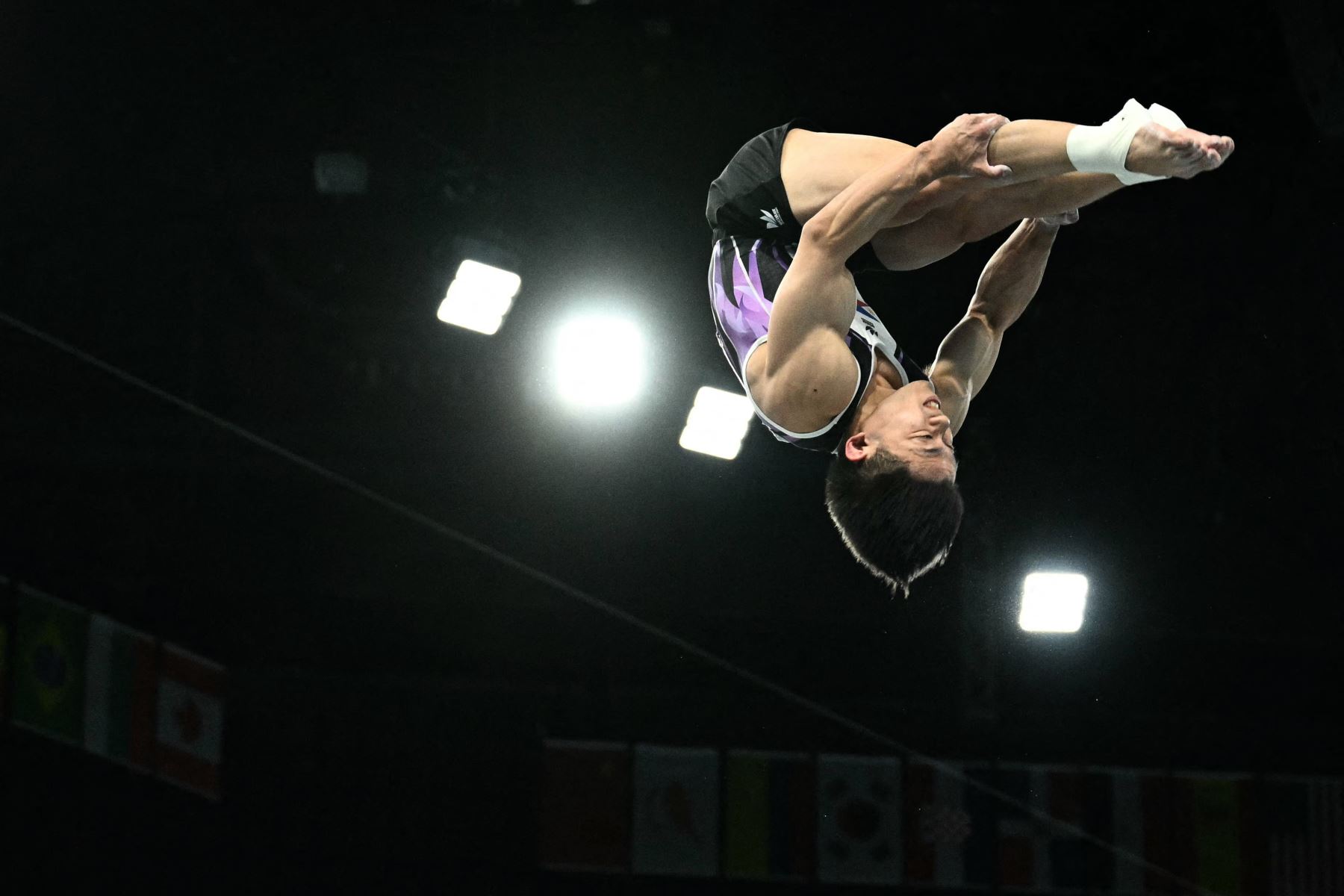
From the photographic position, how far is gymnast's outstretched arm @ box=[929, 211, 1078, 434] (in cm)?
301

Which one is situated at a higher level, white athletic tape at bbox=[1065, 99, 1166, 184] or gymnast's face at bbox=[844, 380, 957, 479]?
white athletic tape at bbox=[1065, 99, 1166, 184]

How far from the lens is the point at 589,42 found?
5145mm

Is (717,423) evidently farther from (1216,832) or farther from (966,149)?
(966,149)

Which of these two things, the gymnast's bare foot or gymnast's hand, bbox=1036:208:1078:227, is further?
gymnast's hand, bbox=1036:208:1078:227

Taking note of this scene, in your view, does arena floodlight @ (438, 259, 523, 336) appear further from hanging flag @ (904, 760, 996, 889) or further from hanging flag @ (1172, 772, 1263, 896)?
hanging flag @ (1172, 772, 1263, 896)

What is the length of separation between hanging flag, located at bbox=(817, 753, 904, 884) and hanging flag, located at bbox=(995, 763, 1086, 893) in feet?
1.32

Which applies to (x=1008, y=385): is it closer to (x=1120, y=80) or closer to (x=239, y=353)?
(x=1120, y=80)

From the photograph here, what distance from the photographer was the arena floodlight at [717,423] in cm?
555

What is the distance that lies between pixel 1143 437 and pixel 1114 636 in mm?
803

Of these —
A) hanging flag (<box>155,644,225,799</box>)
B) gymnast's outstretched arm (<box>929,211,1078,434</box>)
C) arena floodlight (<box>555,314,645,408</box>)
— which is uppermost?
arena floodlight (<box>555,314,645,408</box>)

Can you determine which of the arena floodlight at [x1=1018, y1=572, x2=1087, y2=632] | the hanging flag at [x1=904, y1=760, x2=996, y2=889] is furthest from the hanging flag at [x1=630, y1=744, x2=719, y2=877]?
the arena floodlight at [x1=1018, y1=572, x2=1087, y2=632]

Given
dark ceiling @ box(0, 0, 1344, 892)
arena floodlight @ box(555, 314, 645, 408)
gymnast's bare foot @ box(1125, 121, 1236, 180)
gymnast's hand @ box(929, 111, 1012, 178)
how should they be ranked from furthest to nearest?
arena floodlight @ box(555, 314, 645, 408) < dark ceiling @ box(0, 0, 1344, 892) < gymnast's hand @ box(929, 111, 1012, 178) < gymnast's bare foot @ box(1125, 121, 1236, 180)

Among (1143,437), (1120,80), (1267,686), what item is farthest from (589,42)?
(1267,686)

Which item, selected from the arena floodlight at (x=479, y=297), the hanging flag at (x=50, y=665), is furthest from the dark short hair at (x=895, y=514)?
the hanging flag at (x=50, y=665)
